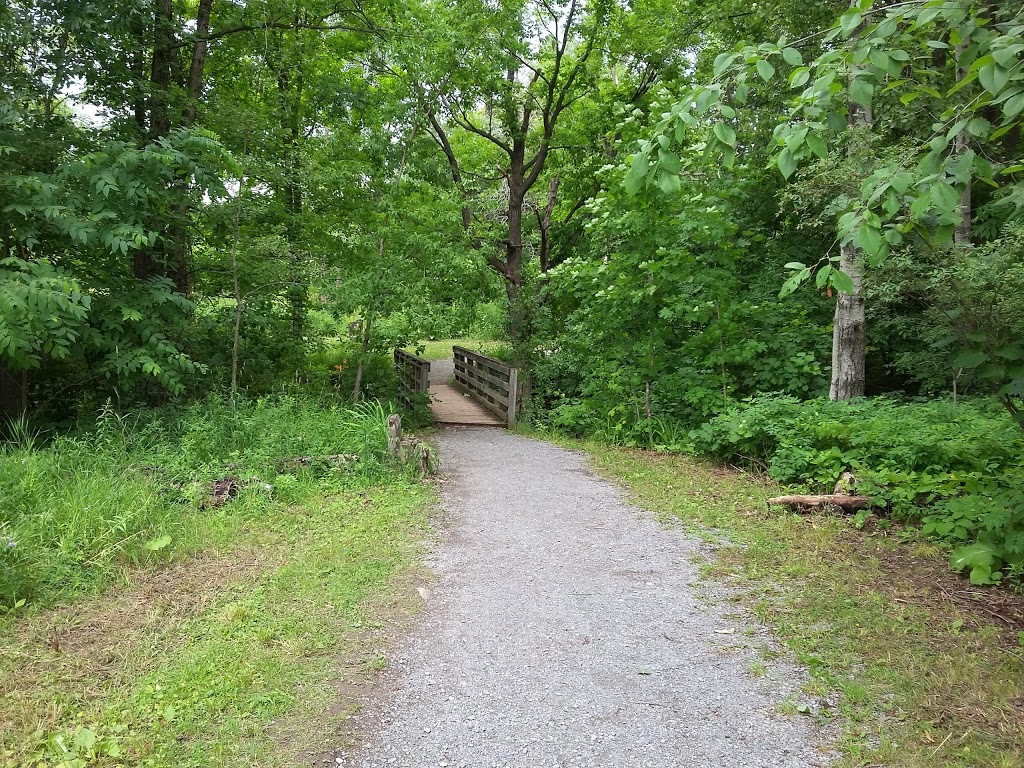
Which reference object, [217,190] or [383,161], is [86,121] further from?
[383,161]

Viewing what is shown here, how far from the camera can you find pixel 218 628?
3.42 m

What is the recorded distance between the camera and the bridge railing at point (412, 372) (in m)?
11.8

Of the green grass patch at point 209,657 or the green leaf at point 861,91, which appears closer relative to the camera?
the green leaf at point 861,91

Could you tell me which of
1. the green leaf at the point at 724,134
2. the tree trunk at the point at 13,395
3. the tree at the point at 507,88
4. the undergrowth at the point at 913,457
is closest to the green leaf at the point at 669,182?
A: the green leaf at the point at 724,134

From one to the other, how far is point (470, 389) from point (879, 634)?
11.6m

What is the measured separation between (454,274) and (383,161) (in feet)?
6.61

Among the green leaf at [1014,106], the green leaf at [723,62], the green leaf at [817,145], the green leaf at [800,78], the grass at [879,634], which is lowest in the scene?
the grass at [879,634]

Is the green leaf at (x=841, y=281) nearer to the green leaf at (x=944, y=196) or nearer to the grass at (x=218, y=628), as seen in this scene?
the green leaf at (x=944, y=196)

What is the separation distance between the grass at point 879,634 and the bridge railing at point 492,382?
229 inches

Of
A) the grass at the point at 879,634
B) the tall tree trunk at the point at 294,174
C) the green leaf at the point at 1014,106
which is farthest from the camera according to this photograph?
the tall tree trunk at the point at 294,174

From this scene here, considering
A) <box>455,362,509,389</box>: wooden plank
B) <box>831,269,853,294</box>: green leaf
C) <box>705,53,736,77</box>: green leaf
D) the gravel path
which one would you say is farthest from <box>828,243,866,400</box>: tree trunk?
<box>455,362,509,389</box>: wooden plank

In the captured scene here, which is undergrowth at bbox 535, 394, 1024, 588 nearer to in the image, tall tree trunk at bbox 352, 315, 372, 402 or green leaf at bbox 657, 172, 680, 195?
green leaf at bbox 657, 172, 680, 195

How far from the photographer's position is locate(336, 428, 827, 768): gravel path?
2527 mm

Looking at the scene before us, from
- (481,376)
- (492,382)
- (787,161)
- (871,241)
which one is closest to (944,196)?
(871,241)
